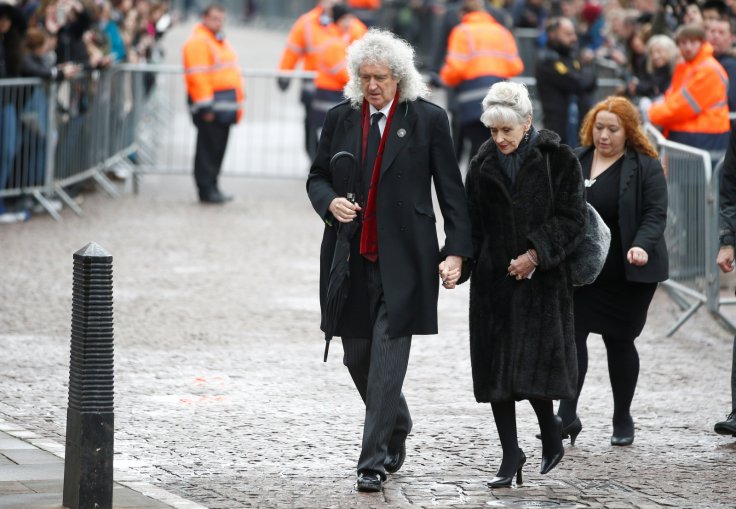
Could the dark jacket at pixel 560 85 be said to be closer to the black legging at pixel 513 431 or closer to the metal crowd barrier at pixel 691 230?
the metal crowd barrier at pixel 691 230

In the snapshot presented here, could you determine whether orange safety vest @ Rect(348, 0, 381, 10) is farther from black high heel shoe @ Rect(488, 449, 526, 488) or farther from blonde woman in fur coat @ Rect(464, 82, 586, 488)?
black high heel shoe @ Rect(488, 449, 526, 488)

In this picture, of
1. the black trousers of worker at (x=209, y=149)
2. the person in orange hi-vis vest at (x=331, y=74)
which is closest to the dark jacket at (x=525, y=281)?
the black trousers of worker at (x=209, y=149)

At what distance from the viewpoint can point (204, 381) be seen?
29.6 ft

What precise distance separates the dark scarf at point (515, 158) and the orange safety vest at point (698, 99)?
18.2 ft

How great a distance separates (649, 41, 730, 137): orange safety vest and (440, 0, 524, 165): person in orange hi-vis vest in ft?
12.5

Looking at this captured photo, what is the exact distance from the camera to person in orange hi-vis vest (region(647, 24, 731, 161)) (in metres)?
12.0

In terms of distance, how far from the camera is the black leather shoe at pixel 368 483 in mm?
6660

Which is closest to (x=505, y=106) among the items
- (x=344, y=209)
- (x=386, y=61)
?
(x=386, y=61)

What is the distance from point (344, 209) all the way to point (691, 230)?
5.08 meters

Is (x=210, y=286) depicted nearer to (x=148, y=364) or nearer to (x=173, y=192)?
(x=148, y=364)

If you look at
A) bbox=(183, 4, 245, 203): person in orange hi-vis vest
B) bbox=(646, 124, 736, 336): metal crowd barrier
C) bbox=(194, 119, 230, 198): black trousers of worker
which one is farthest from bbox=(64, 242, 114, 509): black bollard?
bbox=(194, 119, 230, 198): black trousers of worker

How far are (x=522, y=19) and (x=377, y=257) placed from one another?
67.7ft

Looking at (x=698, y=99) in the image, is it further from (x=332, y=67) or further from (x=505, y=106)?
(x=332, y=67)

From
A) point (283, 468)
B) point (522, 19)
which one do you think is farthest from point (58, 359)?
point (522, 19)
